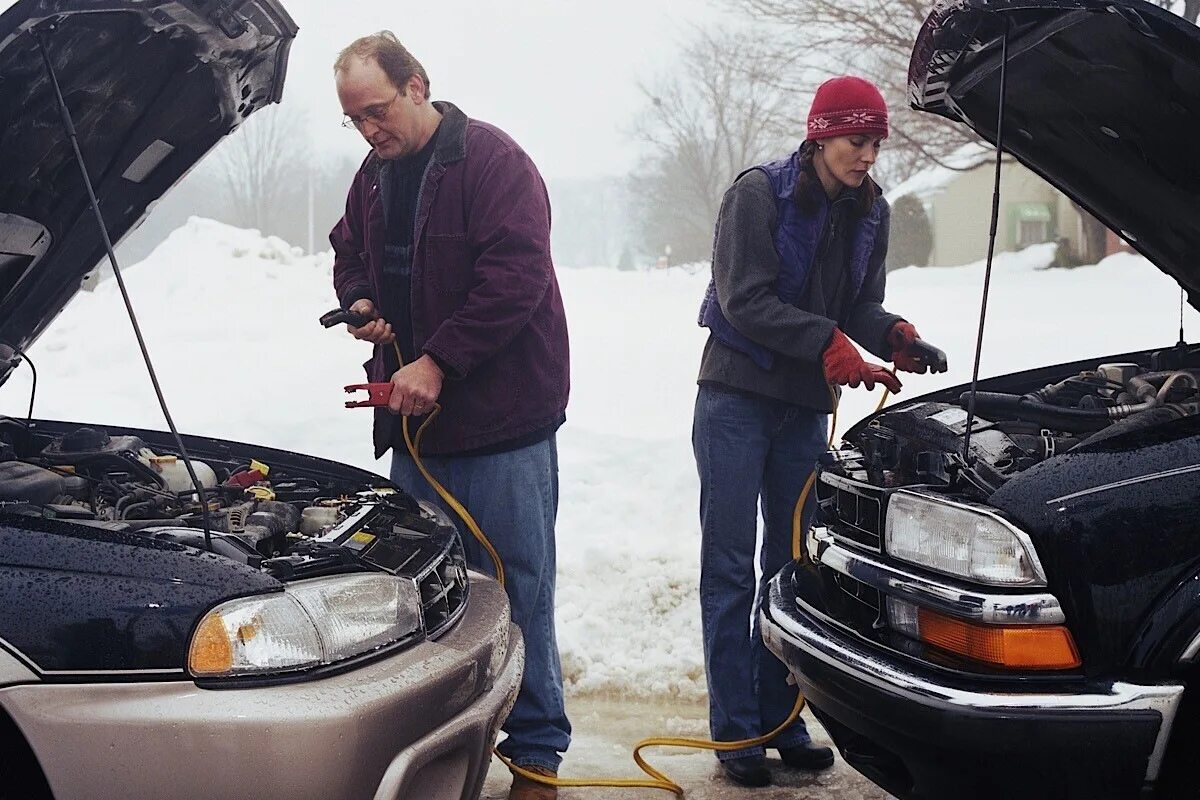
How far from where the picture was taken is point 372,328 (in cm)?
348

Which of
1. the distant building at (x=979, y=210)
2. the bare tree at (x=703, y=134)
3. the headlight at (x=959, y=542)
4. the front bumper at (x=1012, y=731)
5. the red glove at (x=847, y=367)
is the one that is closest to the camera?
the front bumper at (x=1012, y=731)

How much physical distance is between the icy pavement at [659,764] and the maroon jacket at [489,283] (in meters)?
A: 1.09

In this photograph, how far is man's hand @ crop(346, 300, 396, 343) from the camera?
3.48 meters

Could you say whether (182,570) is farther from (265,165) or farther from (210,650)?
(265,165)

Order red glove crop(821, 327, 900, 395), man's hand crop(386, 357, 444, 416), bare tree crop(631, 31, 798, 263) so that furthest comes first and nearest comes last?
1. bare tree crop(631, 31, 798, 263)
2. red glove crop(821, 327, 900, 395)
3. man's hand crop(386, 357, 444, 416)

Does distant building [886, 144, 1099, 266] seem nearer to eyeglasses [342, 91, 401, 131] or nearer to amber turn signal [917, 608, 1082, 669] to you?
eyeglasses [342, 91, 401, 131]

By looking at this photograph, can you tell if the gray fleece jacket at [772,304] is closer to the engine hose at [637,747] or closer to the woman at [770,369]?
the woman at [770,369]

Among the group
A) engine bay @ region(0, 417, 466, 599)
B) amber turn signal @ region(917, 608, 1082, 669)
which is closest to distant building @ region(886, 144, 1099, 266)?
engine bay @ region(0, 417, 466, 599)

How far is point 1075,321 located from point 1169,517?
10.4 meters

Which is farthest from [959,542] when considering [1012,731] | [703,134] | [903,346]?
[703,134]

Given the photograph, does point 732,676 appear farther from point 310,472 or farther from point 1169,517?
point 1169,517


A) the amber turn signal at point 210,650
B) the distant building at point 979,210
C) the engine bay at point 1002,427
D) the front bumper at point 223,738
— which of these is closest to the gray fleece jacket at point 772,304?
the engine bay at point 1002,427

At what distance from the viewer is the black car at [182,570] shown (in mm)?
1950

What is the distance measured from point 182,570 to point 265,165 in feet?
161
